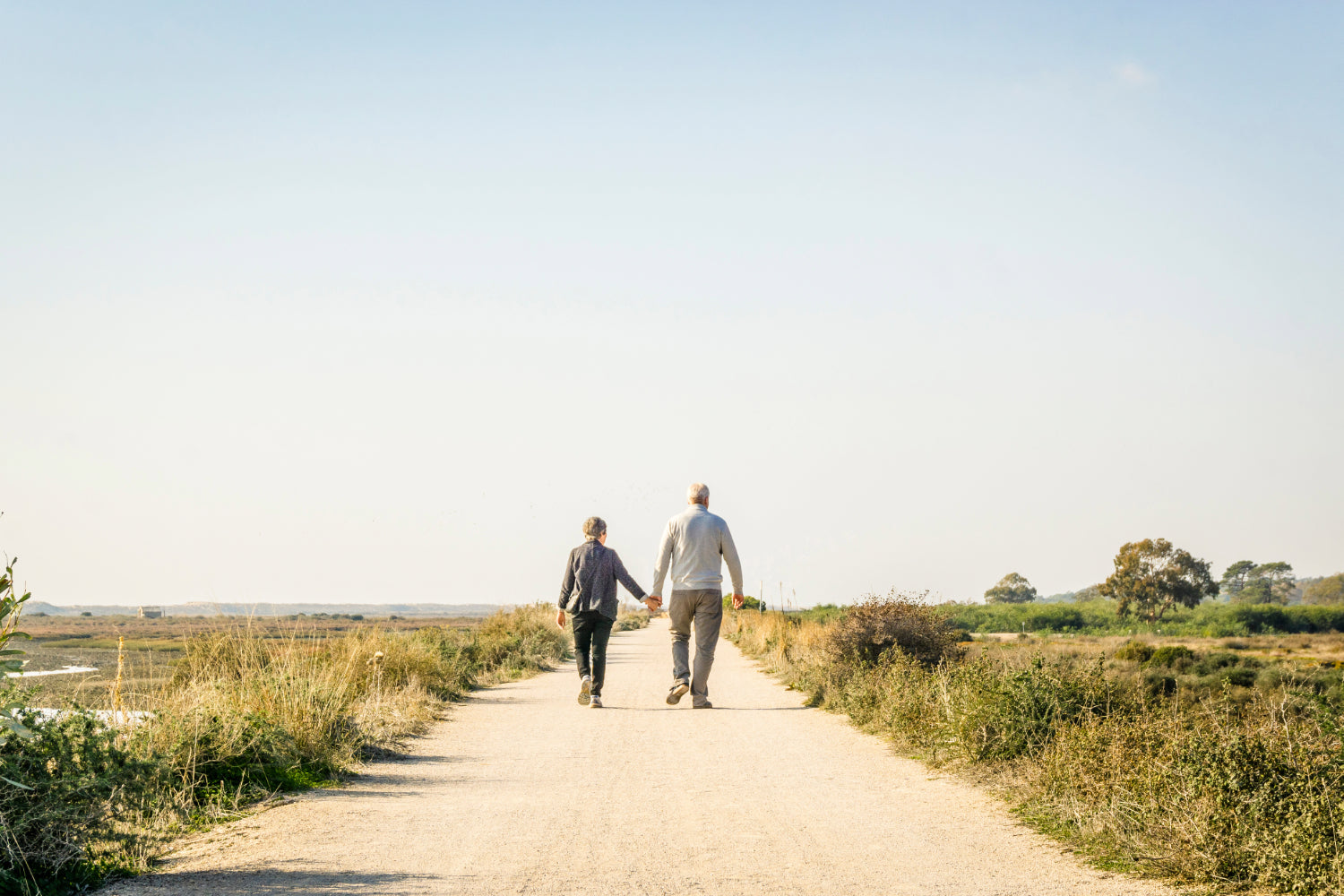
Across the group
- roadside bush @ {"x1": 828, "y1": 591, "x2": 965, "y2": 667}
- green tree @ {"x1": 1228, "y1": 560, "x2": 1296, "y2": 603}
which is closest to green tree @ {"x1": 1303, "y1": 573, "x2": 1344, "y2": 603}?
green tree @ {"x1": 1228, "y1": 560, "x2": 1296, "y2": 603}

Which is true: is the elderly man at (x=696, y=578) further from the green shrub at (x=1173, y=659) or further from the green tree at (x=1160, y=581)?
the green tree at (x=1160, y=581)

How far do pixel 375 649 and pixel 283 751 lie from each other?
20.8 ft

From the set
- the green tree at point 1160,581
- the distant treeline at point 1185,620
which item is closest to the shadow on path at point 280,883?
the distant treeline at point 1185,620

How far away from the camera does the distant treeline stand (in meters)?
94.4

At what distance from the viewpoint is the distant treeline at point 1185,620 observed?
94.4m

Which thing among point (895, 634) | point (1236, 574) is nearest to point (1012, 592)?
point (1236, 574)

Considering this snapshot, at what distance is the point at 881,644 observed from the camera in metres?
14.4

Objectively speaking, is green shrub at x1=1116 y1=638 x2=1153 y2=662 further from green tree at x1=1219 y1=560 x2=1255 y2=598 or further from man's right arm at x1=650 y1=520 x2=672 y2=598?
green tree at x1=1219 y1=560 x2=1255 y2=598

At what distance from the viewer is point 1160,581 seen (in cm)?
11081

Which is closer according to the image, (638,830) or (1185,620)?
(638,830)

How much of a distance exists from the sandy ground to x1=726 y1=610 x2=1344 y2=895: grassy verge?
288 mm

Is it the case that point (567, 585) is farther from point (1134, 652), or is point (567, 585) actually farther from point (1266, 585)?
Answer: point (1266, 585)

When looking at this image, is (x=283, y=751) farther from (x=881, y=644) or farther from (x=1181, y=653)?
(x=1181, y=653)

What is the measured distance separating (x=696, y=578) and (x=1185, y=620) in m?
104
